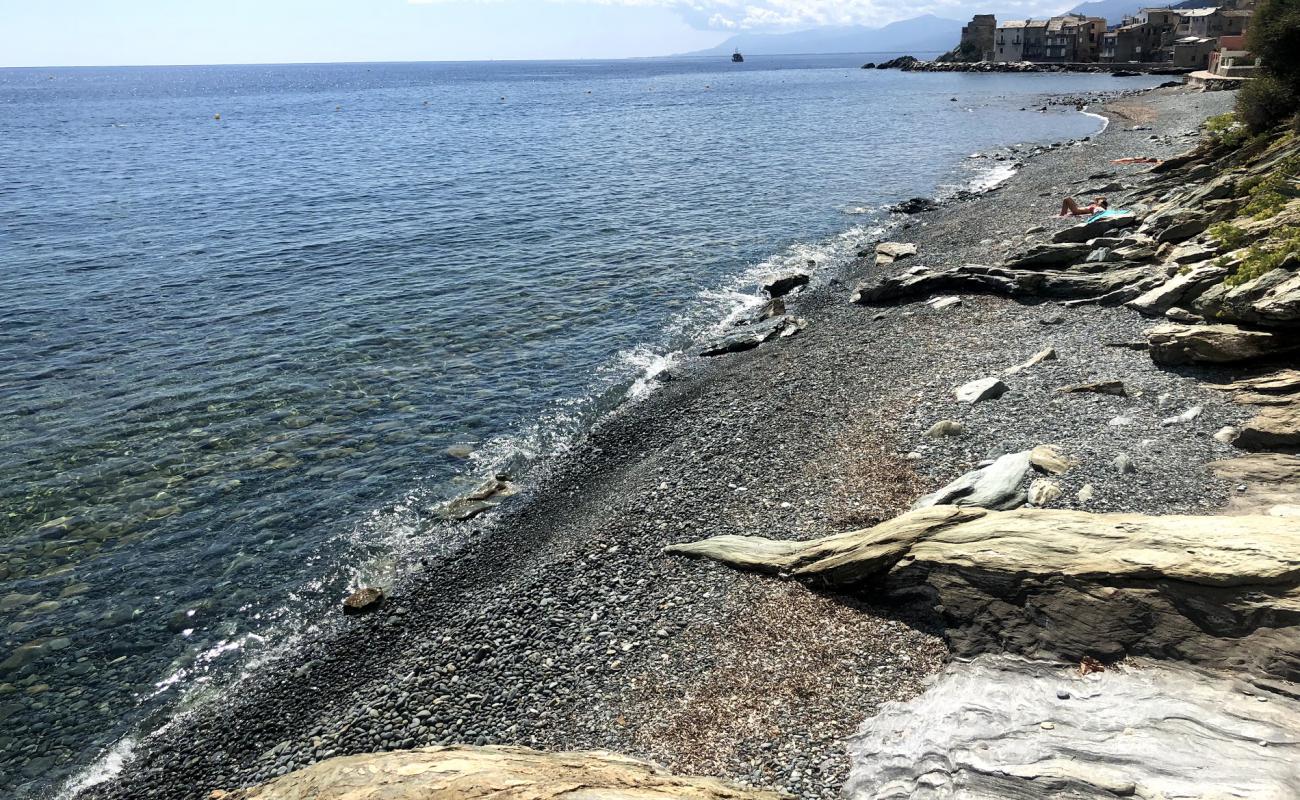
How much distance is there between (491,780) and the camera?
828 centimetres

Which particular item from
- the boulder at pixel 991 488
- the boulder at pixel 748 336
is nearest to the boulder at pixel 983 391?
the boulder at pixel 991 488

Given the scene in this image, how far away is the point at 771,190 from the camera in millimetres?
58281

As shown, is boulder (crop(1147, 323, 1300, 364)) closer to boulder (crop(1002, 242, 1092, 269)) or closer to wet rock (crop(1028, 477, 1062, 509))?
wet rock (crop(1028, 477, 1062, 509))

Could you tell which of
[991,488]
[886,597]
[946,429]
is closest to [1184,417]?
[946,429]

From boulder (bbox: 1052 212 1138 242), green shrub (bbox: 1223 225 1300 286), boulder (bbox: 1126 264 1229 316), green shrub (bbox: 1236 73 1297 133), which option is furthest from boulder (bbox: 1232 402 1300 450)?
green shrub (bbox: 1236 73 1297 133)

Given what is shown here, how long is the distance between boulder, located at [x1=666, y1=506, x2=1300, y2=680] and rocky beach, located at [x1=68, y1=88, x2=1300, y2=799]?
0.04 m

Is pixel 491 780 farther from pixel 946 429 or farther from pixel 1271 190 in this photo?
pixel 1271 190

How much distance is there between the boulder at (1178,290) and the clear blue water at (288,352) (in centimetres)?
1592

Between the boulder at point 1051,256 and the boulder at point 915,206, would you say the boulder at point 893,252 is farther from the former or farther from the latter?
the boulder at point 915,206

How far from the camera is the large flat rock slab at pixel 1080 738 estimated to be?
8109mm

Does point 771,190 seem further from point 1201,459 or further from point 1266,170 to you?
point 1201,459

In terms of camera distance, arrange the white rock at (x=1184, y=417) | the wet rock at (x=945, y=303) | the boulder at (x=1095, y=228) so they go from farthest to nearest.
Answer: the boulder at (x=1095, y=228) < the wet rock at (x=945, y=303) < the white rock at (x=1184, y=417)

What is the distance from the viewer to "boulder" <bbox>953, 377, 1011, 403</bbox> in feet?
64.6

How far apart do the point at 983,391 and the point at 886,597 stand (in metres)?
9.22
